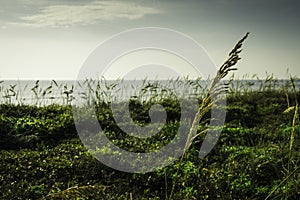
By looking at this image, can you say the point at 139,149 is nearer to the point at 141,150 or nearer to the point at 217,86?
the point at 141,150

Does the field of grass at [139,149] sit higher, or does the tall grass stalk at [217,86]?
the tall grass stalk at [217,86]

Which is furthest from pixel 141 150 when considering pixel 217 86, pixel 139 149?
pixel 217 86

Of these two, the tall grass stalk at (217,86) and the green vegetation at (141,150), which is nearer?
the tall grass stalk at (217,86)

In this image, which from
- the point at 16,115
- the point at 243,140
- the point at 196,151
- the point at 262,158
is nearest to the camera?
the point at 262,158

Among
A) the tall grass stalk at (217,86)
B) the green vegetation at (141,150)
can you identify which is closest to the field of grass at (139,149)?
the green vegetation at (141,150)

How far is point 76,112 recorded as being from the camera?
8750 millimetres

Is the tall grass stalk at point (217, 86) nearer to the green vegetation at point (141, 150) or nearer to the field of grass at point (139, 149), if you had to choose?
the green vegetation at point (141, 150)

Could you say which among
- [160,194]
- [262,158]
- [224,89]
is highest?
[224,89]

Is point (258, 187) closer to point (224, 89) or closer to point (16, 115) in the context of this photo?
point (224, 89)

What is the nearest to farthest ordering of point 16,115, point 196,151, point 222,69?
point 222,69, point 196,151, point 16,115

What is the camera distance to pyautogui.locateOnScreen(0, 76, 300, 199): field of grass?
509 cm

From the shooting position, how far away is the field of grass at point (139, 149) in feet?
16.7

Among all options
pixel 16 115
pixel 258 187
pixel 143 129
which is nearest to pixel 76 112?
pixel 16 115

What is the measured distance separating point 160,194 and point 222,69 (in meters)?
3.39
